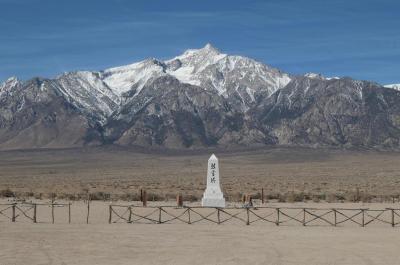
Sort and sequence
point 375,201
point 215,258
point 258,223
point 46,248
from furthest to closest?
point 375,201 → point 258,223 → point 46,248 → point 215,258

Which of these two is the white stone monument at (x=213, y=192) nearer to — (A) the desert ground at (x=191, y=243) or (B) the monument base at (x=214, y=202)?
(B) the monument base at (x=214, y=202)

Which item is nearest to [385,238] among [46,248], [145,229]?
[145,229]

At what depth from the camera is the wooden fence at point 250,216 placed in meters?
36.3

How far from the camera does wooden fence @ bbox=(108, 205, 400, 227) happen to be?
36.3 metres

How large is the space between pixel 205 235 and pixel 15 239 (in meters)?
7.50

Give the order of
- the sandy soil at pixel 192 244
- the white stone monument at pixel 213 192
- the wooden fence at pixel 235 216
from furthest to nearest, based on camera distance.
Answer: the white stone monument at pixel 213 192 < the wooden fence at pixel 235 216 < the sandy soil at pixel 192 244

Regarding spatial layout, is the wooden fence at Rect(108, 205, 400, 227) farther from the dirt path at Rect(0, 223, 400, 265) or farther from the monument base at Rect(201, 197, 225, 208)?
the dirt path at Rect(0, 223, 400, 265)

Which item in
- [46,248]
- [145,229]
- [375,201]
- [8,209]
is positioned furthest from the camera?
[375,201]

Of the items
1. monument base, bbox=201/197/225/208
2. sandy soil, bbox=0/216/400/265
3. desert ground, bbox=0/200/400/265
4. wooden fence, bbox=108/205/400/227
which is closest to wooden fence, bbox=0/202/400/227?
wooden fence, bbox=108/205/400/227

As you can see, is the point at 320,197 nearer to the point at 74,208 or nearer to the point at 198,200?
the point at 198,200

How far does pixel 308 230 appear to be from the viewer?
33.2 m

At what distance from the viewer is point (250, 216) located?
3916 centimetres

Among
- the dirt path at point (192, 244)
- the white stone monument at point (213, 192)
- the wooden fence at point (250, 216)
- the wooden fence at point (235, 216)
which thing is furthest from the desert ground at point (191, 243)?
the white stone monument at point (213, 192)

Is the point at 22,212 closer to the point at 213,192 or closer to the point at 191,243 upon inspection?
the point at 213,192
